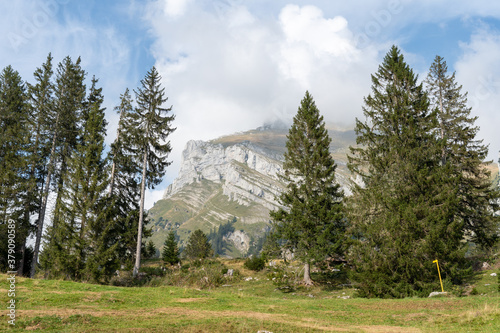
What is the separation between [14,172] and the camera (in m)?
26.5

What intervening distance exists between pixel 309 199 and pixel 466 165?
16.0 m

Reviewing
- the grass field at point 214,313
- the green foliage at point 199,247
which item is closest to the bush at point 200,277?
the grass field at point 214,313

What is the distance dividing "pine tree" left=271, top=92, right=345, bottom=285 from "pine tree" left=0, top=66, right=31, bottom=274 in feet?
70.5

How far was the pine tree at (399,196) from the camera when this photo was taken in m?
19.3

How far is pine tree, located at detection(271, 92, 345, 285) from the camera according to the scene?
24.5m

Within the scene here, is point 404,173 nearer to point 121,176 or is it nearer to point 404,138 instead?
point 404,138

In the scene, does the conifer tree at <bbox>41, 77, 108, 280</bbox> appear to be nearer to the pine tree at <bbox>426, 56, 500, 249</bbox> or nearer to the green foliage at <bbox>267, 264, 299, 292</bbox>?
the green foliage at <bbox>267, 264, 299, 292</bbox>

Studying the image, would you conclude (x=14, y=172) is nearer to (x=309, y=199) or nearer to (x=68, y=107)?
(x=68, y=107)

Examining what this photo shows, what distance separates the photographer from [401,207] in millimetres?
20484

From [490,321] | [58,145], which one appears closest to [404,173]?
[490,321]

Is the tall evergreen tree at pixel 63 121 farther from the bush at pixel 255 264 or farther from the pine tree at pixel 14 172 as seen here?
the bush at pixel 255 264

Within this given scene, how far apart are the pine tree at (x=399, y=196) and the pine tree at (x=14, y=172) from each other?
27.1 m

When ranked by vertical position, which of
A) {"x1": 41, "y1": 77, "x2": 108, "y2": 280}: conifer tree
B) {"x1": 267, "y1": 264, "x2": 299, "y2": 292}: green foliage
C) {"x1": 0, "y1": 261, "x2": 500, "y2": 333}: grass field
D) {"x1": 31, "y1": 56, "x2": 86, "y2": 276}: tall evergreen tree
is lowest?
{"x1": 267, "y1": 264, "x2": 299, "y2": 292}: green foliage

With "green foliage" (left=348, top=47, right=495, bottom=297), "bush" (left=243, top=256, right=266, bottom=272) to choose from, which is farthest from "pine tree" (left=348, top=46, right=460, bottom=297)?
"bush" (left=243, top=256, right=266, bottom=272)
